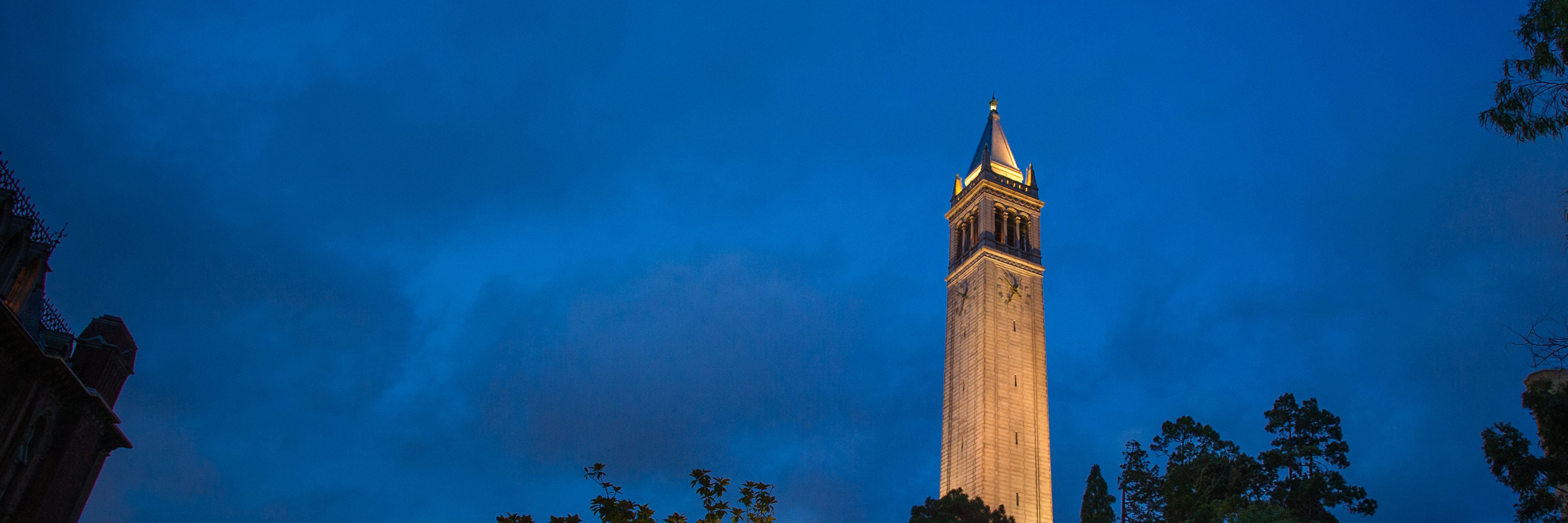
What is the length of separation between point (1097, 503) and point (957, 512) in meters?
13.6

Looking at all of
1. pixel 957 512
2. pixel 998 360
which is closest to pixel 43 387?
pixel 957 512

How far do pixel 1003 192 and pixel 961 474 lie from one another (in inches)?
976

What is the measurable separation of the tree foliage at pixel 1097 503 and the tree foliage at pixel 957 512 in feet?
25.8

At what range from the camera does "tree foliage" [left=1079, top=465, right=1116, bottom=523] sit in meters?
62.3

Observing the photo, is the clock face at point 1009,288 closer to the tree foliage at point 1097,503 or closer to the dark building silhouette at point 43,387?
the tree foliage at point 1097,503

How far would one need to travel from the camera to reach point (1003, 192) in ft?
268

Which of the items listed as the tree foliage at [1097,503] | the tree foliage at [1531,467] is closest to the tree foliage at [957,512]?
the tree foliage at [1097,503]

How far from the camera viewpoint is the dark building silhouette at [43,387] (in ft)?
103

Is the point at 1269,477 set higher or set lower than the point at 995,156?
lower

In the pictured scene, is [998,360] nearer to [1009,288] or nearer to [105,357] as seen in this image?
[1009,288]

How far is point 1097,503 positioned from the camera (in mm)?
63562

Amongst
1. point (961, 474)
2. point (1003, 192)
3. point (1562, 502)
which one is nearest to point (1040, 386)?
point (961, 474)

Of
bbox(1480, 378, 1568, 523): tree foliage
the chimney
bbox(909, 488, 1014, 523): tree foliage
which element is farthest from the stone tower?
the chimney

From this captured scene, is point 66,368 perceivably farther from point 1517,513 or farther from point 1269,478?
point 1269,478
